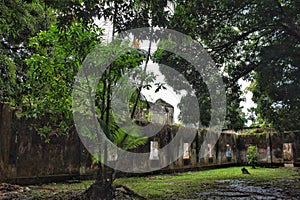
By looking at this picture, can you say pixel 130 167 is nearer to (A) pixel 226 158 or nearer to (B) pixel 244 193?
(B) pixel 244 193

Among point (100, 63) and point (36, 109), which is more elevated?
point (100, 63)

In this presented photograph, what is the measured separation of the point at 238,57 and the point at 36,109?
5327 mm

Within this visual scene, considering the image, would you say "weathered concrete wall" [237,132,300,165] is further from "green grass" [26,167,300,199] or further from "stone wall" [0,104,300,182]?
"green grass" [26,167,300,199]

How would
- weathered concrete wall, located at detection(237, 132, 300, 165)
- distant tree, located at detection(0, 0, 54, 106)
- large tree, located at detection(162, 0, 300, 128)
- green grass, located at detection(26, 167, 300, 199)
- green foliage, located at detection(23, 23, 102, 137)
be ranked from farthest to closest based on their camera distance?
1. weathered concrete wall, located at detection(237, 132, 300, 165)
2. large tree, located at detection(162, 0, 300, 128)
3. green grass, located at detection(26, 167, 300, 199)
4. green foliage, located at detection(23, 23, 102, 137)
5. distant tree, located at detection(0, 0, 54, 106)

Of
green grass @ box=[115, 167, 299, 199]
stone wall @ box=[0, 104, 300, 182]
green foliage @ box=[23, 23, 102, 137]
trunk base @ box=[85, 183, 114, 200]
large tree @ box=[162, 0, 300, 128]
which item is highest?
large tree @ box=[162, 0, 300, 128]

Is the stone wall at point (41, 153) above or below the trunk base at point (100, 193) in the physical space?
above

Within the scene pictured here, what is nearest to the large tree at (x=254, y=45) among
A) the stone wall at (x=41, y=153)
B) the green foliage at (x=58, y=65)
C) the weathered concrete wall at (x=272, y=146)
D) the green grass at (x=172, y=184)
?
the green grass at (x=172, y=184)

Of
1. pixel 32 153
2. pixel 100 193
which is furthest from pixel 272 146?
pixel 100 193

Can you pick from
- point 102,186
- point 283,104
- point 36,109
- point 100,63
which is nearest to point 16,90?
point 36,109

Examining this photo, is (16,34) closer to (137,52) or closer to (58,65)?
(58,65)

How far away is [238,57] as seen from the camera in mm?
7188

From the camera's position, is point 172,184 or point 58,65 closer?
point 58,65

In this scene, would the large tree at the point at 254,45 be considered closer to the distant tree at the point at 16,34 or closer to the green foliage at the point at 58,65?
the green foliage at the point at 58,65

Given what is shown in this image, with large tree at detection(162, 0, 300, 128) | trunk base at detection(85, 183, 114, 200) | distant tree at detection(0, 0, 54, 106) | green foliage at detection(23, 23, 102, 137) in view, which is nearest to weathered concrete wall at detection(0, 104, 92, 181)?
distant tree at detection(0, 0, 54, 106)
